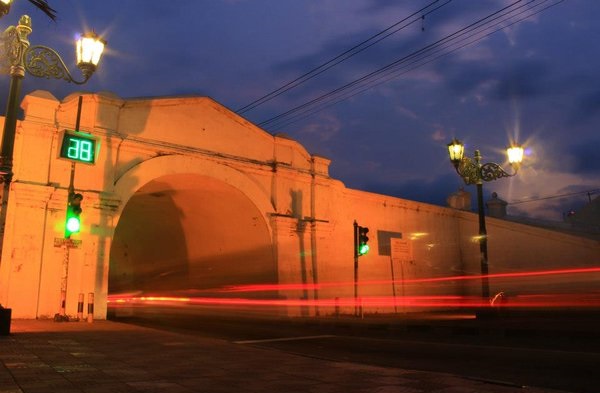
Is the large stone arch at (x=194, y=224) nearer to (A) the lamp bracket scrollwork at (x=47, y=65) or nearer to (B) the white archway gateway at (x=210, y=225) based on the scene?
(B) the white archway gateway at (x=210, y=225)

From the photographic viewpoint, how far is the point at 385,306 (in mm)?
24938

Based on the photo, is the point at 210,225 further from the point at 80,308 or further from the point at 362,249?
the point at 80,308

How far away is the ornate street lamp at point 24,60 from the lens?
32.5 ft

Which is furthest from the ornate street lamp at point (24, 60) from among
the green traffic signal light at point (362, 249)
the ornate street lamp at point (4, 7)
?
the green traffic signal light at point (362, 249)

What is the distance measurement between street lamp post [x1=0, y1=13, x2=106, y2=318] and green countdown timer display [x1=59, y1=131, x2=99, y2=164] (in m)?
2.05

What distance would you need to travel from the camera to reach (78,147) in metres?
12.6

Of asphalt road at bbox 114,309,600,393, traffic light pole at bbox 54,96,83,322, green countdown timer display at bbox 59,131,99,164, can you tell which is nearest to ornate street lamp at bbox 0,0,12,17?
green countdown timer display at bbox 59,131,99,164

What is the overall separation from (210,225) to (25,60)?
12.8 metres

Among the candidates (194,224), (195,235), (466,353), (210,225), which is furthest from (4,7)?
(195,235)

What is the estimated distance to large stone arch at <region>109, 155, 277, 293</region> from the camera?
1873 centimetres

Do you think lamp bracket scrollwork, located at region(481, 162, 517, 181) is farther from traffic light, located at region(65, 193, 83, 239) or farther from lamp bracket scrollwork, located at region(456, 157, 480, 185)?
traffic light, located at region(65, 193, 83, 239)

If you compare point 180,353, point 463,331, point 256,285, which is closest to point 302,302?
point 256,285

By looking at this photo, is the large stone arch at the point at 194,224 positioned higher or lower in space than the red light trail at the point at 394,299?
higher

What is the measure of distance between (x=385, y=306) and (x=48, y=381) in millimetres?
20616
